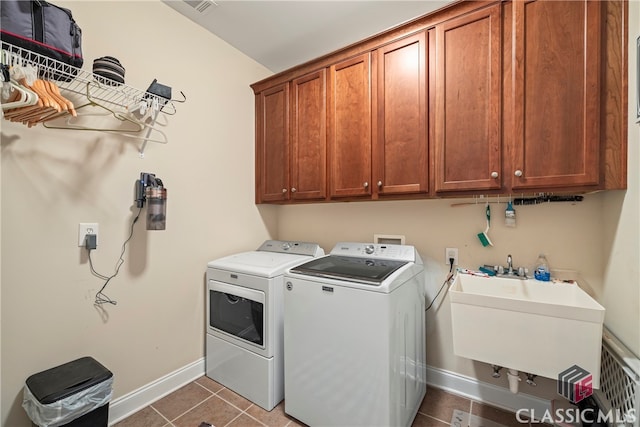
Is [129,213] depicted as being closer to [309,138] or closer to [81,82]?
[81,82]

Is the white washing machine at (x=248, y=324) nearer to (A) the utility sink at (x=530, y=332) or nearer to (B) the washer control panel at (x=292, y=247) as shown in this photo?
(B) the washer control panel at (x=292, y=247)

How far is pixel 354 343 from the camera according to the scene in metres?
1.37

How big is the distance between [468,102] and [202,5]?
1.82 meters

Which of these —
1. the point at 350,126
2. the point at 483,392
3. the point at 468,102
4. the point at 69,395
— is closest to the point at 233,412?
the point at 69,395

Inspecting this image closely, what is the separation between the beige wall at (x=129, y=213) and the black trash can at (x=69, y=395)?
122 mm

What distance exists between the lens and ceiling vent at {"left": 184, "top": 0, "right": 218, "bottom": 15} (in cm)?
179

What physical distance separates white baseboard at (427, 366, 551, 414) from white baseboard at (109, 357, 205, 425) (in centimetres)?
172

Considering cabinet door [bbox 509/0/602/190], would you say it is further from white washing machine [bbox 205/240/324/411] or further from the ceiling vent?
the ceiling vent

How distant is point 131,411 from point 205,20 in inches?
105

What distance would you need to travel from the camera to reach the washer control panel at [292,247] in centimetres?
213

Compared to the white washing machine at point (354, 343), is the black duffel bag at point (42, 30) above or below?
above

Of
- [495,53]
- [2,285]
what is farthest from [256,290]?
[495,53]

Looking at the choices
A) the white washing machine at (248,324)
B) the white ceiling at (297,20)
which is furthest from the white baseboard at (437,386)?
the white ceiling at (297,20)

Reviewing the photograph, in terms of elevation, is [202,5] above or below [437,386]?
Answer: above
